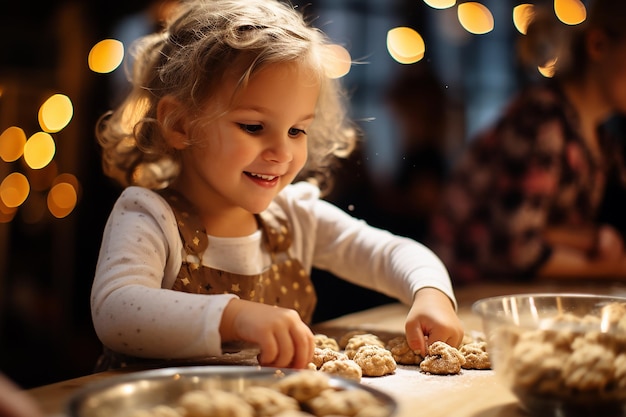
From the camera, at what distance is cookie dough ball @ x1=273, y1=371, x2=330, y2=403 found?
639 mm

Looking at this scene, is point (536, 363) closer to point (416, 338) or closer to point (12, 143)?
point (416, 338)

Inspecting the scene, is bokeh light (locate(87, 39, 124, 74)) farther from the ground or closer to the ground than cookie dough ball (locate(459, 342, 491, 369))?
farther from the ground

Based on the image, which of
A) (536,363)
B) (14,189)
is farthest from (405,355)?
(14,189)

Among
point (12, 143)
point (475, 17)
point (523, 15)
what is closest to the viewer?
point (523, 15)

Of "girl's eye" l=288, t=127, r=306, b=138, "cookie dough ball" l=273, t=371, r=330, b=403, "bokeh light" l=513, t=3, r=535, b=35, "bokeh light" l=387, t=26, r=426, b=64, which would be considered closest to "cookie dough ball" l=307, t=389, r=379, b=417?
"cookie dough ball" l=273, t=371, r=330, b=403

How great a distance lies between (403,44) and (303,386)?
203 cm

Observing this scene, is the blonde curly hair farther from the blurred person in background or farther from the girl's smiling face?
the blurred person in background

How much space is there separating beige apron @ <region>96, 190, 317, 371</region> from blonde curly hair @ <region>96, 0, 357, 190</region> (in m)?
0.13

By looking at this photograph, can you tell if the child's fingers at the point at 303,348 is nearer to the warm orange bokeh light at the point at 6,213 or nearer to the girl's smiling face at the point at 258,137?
the girl's smiling face at the point at 258,137

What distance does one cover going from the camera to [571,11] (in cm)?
197

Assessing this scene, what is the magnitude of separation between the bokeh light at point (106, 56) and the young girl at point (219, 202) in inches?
73.2

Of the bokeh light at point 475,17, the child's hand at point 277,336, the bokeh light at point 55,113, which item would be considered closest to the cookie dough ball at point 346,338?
the child's hand at point 277,336

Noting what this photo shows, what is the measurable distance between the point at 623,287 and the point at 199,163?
48.0 inches

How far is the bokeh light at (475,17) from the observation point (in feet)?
8.15
